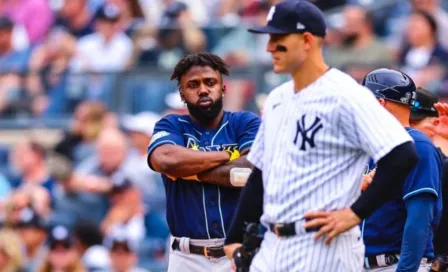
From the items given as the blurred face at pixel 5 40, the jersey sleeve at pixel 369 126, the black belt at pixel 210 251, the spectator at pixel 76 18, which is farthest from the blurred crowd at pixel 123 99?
the jersey sleeve at pixel 369 126

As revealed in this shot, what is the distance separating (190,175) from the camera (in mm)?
6230

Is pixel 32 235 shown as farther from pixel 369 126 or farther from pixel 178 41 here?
pixel 369 126

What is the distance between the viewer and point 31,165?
1286 centimetres

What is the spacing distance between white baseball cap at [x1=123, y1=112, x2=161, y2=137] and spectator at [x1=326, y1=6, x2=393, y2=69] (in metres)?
1.89

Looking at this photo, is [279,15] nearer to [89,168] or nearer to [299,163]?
[299,163]

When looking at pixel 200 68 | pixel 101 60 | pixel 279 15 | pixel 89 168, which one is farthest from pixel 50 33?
pixel 279 15

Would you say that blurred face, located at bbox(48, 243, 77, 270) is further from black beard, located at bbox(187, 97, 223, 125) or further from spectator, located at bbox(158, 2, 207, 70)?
black beard, located at bbox(187, 97, 223, 125)

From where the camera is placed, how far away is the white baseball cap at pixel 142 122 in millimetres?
12320

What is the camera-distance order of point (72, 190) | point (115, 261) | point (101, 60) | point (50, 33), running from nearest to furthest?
1. point (115, 261)
2. point (72, 190)
3. point (101, 60)
4. point (50, 33)

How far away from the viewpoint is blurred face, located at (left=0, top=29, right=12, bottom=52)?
15.0m

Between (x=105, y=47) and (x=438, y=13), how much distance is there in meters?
4.05

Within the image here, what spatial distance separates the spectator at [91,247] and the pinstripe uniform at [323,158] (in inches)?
276

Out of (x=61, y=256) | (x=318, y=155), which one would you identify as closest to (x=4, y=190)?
(x=61, y=256)

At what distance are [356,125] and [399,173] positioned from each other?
0.81ft
